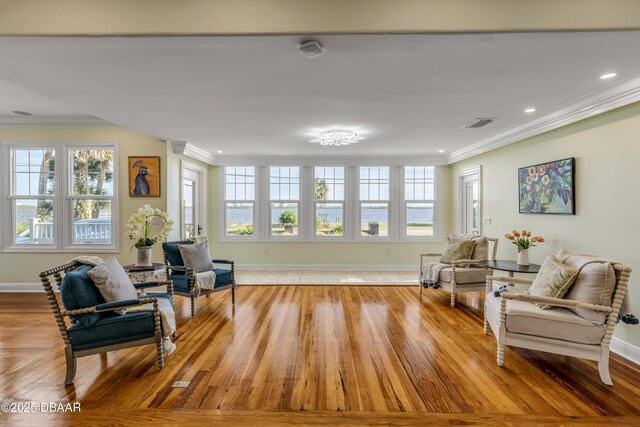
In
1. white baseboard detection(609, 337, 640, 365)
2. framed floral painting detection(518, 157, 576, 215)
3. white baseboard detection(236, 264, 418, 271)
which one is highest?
framed floral painting detection(518, 157, 576, 215)

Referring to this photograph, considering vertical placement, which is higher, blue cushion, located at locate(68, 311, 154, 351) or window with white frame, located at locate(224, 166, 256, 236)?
window with white frame, located at locate(224, 166, 256, 236)

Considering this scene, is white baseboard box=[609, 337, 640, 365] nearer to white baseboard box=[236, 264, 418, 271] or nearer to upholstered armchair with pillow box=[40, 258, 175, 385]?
white baseboard box=[236, 264, 418, 271]

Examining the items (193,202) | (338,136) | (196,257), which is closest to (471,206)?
(338,136)

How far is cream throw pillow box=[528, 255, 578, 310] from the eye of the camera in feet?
8.55

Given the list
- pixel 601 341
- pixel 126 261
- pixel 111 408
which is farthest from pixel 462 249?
pixel 126 261

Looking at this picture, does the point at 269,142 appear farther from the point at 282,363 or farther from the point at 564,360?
the point at 564,360

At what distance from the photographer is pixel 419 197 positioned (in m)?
6.83

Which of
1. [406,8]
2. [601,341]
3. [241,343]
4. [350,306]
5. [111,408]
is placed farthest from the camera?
[350,306]

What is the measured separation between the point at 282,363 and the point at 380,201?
15.5 feet

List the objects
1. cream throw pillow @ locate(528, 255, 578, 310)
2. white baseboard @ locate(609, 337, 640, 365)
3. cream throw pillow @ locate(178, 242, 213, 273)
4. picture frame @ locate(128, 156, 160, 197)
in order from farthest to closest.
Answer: picture frame @ locate(128, 156, 160, 197) → cream throw pillow @ locate(178, 242, 213, 273) → white baseboard @ locate(609, 337, 640, 365) → cream throw pillow @ locate(528, 255, 578, 310)

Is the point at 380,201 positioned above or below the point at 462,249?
above

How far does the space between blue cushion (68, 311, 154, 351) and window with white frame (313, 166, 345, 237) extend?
15.0 ft

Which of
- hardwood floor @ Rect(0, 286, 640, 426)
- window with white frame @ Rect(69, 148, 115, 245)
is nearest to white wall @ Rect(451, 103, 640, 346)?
hardwood floor @ Rect(0, 286, 640, 426)

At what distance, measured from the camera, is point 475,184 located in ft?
19.4
